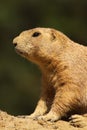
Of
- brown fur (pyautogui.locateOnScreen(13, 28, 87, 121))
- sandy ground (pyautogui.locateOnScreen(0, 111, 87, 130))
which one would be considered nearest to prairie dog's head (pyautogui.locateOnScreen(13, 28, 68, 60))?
brown fur (pyautogui.locateOnScreen(13, 28, 87, 121))

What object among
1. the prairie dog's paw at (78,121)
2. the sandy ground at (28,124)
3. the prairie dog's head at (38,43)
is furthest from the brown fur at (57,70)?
the sandy ground at (28,124)

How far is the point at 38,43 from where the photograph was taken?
13.6m

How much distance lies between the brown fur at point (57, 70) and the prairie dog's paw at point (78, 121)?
23 centimetres

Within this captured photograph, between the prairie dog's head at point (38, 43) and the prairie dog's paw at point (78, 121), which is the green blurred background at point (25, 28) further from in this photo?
the prairie dog's paw at point (78, 121)

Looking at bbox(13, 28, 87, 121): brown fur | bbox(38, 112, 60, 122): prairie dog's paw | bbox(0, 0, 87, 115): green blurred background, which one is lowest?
bbox(0, 0, 87, 115): green blurred background

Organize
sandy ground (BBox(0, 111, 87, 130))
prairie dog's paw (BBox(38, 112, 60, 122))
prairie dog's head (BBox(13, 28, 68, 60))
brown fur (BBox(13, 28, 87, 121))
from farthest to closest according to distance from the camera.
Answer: prairie dog's head (BBox(13, 28, 68, 60)) → brown fur (BBox(13, 28, 87, 121)) → prairie dog's paw (BBox(38, 112, 60, 122)) → sandy ground (BBox(0, 111, 87, 130))

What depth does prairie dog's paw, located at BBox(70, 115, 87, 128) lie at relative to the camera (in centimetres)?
1227

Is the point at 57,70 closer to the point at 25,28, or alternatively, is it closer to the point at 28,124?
the point at 28,124

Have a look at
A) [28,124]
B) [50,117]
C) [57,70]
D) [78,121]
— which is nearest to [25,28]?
[57,70]

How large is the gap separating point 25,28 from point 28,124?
24654mm

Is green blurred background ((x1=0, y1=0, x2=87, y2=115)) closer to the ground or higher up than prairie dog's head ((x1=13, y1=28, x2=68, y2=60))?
closer to the ground

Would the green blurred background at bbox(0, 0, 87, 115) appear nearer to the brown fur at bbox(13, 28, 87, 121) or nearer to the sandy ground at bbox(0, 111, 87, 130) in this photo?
the brown fur at bbox(13, 28, 87, 121)

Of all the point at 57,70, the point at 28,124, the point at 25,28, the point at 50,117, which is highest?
the point at 28,124

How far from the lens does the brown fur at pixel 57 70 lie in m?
12.6
